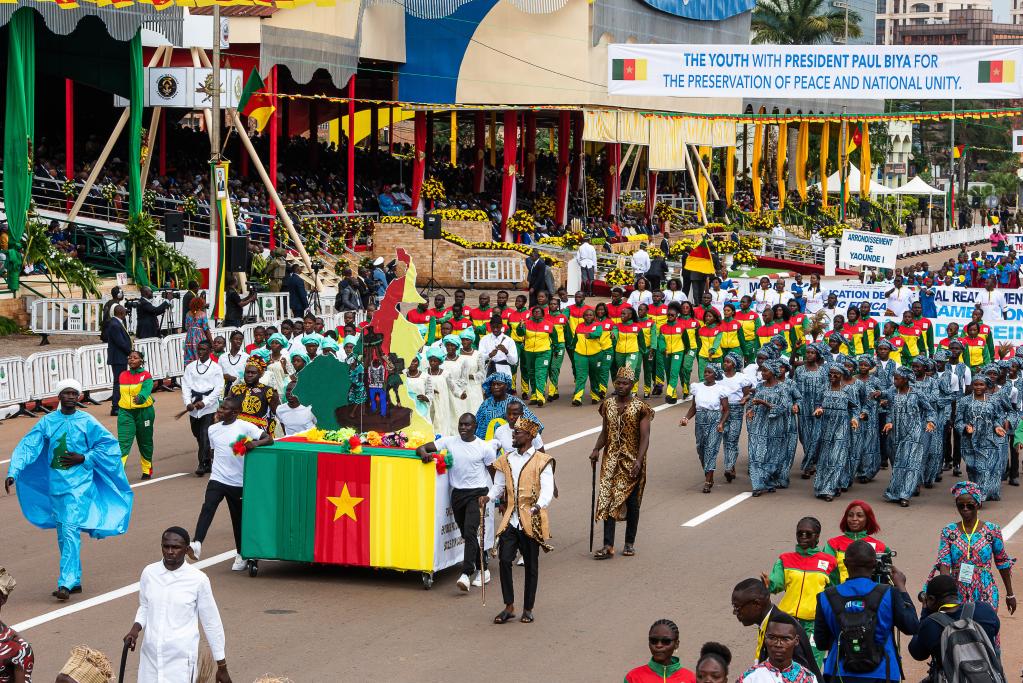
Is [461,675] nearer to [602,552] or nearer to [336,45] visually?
[602,552]

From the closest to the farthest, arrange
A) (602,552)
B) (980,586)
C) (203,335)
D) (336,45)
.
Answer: (980,586) → (602,552) → (203,335) → (336,45)

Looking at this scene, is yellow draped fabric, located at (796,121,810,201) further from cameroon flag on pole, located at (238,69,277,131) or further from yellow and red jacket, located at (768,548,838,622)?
yellow and red jacket, located at (768,548,838,622)

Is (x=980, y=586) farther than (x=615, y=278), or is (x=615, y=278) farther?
(x=615, y=278)

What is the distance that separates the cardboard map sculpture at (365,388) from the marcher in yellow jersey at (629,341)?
9.25 m

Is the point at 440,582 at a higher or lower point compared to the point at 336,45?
lower

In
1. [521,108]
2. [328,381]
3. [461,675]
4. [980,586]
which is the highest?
[521,108]

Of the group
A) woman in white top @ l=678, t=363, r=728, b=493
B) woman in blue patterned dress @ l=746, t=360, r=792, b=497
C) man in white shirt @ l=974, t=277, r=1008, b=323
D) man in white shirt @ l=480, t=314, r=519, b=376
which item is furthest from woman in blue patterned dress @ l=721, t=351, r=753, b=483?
man in white shirt @ l=974, t=277, r=1008, b=323

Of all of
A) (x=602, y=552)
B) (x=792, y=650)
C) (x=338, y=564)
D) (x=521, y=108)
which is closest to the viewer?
(x=792, y=650)

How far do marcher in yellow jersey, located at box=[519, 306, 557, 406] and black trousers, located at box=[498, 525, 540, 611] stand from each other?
1099 cm

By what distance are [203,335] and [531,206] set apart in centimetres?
2786

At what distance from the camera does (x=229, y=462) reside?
13.5 meters

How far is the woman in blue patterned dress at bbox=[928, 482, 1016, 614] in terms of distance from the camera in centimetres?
1016

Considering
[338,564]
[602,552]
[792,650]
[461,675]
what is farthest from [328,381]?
[792,650]

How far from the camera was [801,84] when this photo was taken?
132 ft
